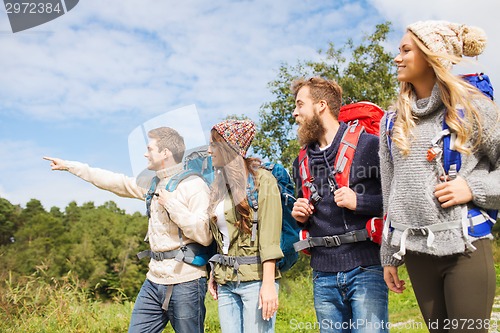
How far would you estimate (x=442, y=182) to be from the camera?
7.48 ft

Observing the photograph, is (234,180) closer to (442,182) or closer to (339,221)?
(339,221)

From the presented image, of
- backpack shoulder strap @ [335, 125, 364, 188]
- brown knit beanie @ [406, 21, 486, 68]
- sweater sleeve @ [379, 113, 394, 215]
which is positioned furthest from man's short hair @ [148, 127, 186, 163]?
brown knit beanie @ [406, 21, 486, 68]

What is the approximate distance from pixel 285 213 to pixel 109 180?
1.51 meters

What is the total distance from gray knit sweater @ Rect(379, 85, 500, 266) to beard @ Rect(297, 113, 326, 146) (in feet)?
2.15

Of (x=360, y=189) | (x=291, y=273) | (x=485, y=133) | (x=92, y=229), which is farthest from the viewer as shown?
(x=92, y=229)

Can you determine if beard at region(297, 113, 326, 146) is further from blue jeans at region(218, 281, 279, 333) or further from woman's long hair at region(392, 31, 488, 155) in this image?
blue jeans at region(218, 281, 279, 333)

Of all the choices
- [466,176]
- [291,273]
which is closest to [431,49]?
[466,176]

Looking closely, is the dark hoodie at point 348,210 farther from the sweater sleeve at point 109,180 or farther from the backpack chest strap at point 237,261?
the sweater sleeve at point 109,180

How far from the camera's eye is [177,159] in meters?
3.73

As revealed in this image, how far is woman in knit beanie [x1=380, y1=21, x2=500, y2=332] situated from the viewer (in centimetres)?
219

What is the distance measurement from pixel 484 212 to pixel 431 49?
78 centimetres

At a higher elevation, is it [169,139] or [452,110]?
[169,139]

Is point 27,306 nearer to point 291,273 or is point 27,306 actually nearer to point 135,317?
point 135,317

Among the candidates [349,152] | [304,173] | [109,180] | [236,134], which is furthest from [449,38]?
[109,180]
